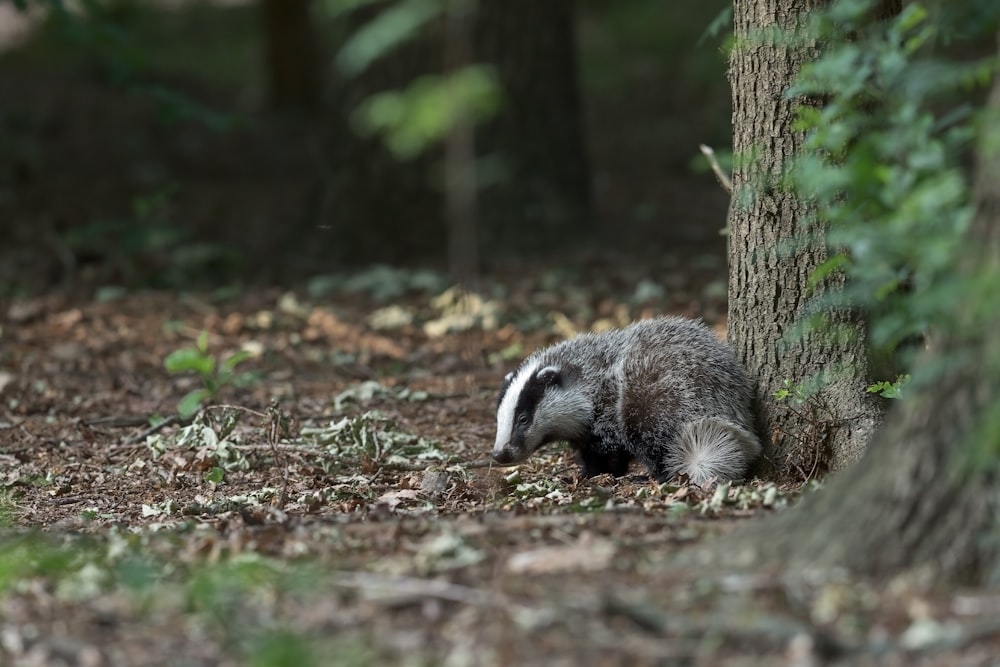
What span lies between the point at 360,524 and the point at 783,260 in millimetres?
2322

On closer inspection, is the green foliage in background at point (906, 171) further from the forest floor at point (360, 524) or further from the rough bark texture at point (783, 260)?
the rough bark texture at point (783, 260)

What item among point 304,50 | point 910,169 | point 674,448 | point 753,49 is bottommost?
point 674,448

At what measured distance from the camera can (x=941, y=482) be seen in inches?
147

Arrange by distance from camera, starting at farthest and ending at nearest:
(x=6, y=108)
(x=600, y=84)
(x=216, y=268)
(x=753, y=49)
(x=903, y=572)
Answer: (x=600, y=84) → (x=6, y=108) → (x=216, y=268) → (x=753, y=49) → (x=903, y=572)

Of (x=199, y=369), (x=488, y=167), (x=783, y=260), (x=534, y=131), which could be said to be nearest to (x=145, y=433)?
(x=199, y=369)

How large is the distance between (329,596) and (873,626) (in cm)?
155

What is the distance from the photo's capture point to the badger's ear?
6.83m

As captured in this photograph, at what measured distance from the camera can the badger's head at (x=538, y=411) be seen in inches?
261

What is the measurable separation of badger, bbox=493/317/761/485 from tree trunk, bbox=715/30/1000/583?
79.2 inches

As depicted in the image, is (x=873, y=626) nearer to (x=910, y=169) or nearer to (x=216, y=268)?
(x=910, y=169)

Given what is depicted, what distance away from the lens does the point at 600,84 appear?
62.3ft

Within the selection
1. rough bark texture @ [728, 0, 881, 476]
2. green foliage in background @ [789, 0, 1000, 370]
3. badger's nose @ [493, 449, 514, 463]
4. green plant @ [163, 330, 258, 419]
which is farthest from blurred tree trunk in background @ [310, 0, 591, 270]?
green foliage in background @ [789, 0, 1000, 370]

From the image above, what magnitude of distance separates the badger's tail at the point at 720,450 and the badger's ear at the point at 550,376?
0.97 meters

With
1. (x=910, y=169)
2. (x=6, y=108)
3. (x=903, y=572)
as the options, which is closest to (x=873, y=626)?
(x=903, y=572)
